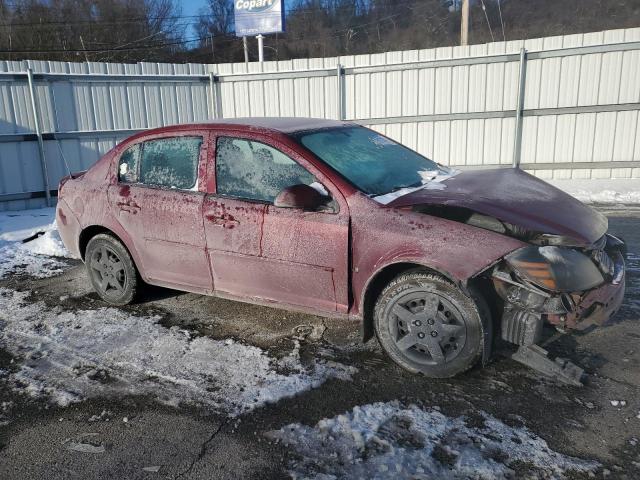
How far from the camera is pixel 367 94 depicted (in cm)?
1136

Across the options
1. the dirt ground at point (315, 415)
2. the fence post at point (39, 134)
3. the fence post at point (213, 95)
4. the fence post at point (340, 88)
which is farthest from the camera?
the fence post at point (213, 95)

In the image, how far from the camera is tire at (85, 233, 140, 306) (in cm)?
482

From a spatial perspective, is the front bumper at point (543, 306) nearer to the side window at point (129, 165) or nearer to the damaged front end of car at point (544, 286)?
the damaged front end of car at point (544, 286)

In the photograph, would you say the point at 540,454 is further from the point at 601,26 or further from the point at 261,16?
the point at 601,26

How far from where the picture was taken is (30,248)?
7125 mm

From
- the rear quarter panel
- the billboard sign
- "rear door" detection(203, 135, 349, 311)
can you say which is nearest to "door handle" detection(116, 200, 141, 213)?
the rear quarter panel

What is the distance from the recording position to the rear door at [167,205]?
4.25 metres

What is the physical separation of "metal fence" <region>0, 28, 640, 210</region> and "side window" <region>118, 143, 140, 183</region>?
6.05m

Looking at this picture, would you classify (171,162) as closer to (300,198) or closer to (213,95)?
(300,198)

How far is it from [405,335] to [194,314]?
81.0 inches

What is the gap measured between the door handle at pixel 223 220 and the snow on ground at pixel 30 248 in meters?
2.99

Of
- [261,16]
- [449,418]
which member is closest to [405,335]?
[449,418]

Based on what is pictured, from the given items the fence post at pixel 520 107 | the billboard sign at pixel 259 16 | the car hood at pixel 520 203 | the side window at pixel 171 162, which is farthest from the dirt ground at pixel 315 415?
the billboard sign at pixel 259 16

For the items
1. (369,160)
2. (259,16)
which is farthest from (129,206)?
(259,16)
